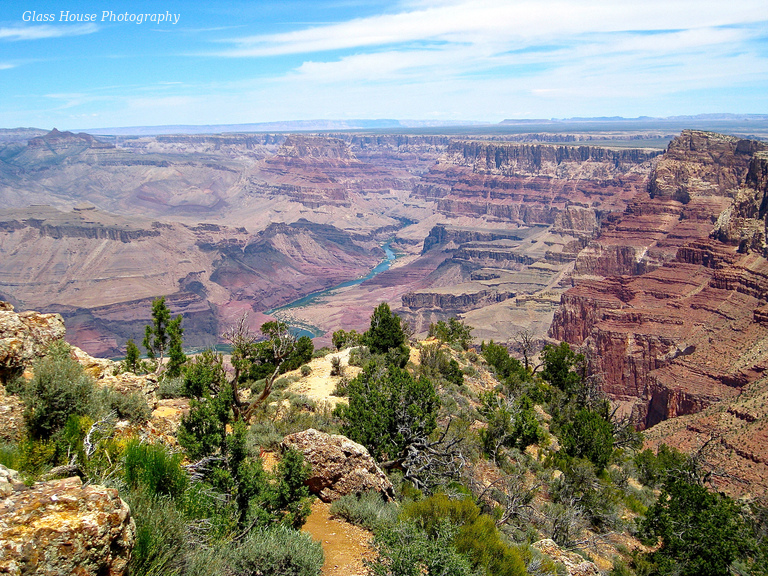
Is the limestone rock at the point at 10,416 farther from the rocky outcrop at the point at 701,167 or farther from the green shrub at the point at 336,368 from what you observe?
the rocky outcrop at the point at 701,167

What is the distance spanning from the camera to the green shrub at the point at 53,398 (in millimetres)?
11289

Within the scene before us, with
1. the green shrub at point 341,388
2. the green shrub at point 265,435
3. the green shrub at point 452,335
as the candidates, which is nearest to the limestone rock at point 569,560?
the green shrub at point 265,435

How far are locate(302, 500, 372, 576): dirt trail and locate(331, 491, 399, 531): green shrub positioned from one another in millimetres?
174

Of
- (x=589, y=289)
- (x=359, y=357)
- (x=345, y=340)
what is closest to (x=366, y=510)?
(x=359, y=357)

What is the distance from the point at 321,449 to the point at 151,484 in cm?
574

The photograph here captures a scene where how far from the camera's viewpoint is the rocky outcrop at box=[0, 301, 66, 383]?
12.7m

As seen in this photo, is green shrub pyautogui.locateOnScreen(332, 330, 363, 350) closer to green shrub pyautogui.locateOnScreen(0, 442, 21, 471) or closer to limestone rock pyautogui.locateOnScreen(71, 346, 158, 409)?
limestone rock pyautogui.locateOnScreen(71, 346, 158, 409)

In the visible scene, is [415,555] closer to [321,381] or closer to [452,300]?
[321,381]

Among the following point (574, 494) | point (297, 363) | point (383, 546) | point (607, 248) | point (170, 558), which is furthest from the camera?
point (607, 248)

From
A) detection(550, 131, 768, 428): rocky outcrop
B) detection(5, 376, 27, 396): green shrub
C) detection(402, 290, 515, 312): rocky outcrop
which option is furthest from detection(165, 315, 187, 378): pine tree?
detection(402, 290, 515, 312): rocky outcrop

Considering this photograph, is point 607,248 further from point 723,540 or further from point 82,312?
point 82,312

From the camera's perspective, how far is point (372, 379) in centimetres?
2184

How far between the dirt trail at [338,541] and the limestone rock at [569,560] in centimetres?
529

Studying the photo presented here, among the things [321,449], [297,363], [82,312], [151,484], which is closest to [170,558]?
[151,484]
